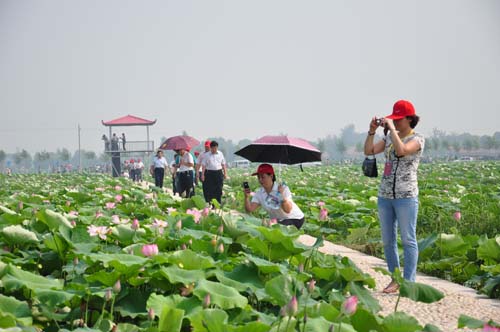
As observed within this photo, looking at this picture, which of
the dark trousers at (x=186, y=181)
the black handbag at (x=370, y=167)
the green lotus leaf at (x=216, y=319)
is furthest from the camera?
the dark trousers at (x=186, y=181)

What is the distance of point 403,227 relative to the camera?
4145 millimetres

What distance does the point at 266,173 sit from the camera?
5.06 m

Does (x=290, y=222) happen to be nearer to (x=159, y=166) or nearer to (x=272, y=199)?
(x=272, y=199)

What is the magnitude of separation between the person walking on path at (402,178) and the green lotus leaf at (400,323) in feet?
5.14

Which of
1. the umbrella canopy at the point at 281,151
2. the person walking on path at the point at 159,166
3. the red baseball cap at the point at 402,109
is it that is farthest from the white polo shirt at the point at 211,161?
the red baseball cap at the point at 402,109

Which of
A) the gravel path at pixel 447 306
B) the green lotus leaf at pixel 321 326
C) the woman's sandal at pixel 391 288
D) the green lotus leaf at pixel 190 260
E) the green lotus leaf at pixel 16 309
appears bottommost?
the gravel path at pixel 447 306

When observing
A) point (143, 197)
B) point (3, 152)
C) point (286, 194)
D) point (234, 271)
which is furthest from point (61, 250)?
point (3, 152)

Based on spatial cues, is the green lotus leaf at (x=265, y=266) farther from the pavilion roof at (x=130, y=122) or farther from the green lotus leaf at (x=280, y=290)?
the pavilion roof at (x=130, y=122)

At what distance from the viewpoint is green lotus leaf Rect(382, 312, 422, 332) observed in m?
2.60

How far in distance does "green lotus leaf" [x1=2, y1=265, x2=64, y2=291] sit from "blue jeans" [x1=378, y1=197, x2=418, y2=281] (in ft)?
7.39

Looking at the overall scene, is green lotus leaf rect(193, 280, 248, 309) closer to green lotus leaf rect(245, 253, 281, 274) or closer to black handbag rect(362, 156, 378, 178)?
green lotus leaf rect(245, 253, 281, 274)

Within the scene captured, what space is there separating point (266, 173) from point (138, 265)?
2.23 m

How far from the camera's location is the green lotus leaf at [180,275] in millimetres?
2947

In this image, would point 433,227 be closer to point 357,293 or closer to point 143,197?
point 143,197
